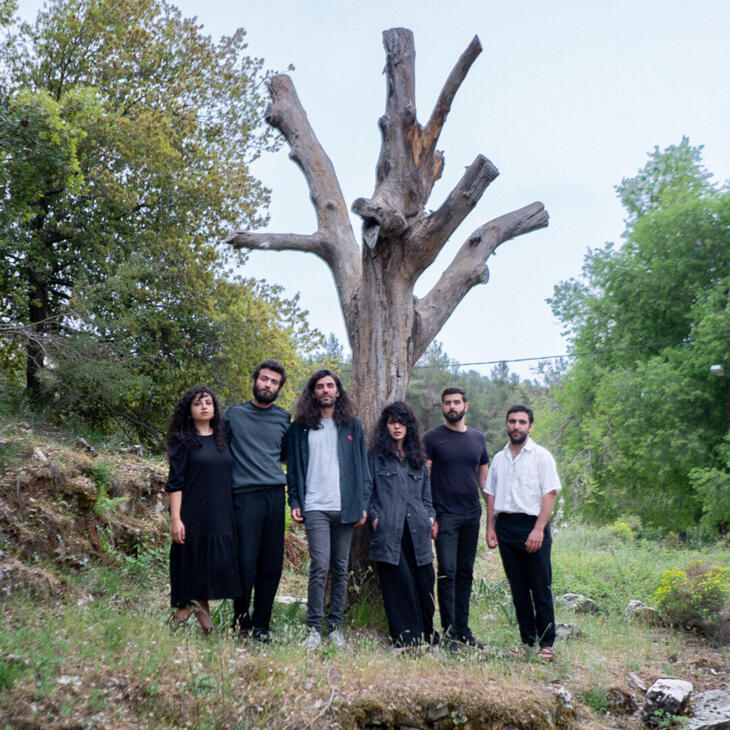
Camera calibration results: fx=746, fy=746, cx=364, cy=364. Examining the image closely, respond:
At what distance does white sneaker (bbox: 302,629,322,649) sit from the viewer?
5181mm

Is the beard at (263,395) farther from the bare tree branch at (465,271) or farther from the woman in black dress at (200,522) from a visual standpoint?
the bare tree branch at (465,271)

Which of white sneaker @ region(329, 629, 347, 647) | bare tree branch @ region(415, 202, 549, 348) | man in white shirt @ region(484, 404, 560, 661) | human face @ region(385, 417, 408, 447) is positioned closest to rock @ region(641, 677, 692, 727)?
man in white shirt @ region(484, 404, 560, 661)

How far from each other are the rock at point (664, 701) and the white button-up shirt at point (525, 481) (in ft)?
5.05

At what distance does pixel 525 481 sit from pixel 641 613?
13.0ft

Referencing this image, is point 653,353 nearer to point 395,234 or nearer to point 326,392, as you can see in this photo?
point 395,234

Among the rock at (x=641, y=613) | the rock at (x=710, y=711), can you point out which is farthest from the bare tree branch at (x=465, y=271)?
the rock at (x=641, y=613)

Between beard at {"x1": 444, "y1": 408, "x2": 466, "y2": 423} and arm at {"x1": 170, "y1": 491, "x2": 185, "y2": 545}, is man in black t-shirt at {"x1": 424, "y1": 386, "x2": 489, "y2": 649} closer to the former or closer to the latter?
beard at {"x1": 444, "y1": 408, "x2": 466, "y2": 423}

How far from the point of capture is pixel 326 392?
5.82 m

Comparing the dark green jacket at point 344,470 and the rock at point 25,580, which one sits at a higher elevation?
the dark green jacket at point 344,470

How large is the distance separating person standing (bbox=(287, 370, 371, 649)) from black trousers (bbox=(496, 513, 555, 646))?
129cm

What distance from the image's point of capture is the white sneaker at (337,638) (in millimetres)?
5391

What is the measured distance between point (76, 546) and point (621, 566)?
8797mm

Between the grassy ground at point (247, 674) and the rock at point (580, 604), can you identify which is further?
the rock at point (580, 604)

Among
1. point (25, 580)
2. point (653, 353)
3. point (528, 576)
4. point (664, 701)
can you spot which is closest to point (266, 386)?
point (25, 580)
